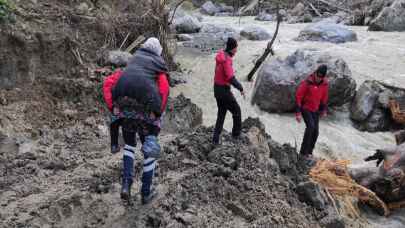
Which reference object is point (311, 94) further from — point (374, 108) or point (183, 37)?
point (183, 37)

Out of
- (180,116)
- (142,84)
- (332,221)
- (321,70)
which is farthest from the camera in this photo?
(180,116)

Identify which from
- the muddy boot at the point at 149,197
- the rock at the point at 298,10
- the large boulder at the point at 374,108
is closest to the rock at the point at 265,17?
the rock at the point at 298,10

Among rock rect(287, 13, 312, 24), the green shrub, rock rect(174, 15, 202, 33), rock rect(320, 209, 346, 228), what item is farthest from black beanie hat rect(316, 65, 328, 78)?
rock rect(287, 13, 312, 24)

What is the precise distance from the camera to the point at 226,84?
5.60 metres

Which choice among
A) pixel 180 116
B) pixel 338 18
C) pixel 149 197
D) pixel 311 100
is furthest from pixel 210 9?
pixel 149 197

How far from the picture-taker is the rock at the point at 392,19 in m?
16.3

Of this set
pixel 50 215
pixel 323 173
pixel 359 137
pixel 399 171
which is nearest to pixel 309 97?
pixel 323 173

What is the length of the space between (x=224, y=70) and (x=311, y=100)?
1708 mm

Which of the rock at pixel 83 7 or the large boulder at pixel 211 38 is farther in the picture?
the large boulder at pixel 211 38

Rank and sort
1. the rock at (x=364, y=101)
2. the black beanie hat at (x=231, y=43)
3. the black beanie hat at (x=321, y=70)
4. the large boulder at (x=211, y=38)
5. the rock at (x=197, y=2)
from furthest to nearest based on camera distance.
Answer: the rock at (x=197, y=2), the large boulder at (x=211, y=38), the rock at (x=364, y=101), the black beanie hat at (x=321, y=70), the black beanie hat at (x=231, y=43)

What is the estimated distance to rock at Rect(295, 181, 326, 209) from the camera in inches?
200

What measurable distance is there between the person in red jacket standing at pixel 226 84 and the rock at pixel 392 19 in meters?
12.7

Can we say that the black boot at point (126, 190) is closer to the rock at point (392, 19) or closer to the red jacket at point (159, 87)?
the red jacket at point (159, 87)

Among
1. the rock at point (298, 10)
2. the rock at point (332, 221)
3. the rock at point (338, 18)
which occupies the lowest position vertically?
the rock at point (332, 221)
